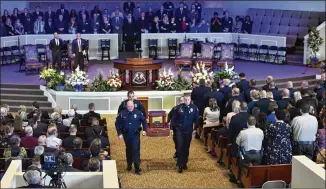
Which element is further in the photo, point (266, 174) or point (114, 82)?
point (114, 82)

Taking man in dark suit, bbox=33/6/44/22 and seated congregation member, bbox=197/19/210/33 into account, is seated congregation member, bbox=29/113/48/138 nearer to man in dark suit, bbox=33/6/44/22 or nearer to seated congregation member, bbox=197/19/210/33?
man in dark suit, bbox=33/6/44/22

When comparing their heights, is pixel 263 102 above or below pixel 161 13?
below

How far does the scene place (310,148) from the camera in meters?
10.6

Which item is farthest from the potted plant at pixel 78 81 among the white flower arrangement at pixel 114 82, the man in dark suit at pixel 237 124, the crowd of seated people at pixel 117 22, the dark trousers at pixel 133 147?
the crowd of seated people at pixel 117 22

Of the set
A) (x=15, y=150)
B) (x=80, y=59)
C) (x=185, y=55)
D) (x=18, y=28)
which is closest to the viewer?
(x=15, y=150)

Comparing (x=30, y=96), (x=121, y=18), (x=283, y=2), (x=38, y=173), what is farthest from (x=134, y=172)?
(x=283, y=2)

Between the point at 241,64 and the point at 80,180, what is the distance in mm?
15472

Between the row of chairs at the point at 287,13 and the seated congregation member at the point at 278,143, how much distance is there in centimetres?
1493

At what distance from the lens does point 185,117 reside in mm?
11484

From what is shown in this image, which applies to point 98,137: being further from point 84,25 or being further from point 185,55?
point 84,25

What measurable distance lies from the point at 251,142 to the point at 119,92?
725cm

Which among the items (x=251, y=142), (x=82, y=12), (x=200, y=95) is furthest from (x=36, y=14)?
(x=251, y=142)

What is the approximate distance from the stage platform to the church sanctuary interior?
4 cm

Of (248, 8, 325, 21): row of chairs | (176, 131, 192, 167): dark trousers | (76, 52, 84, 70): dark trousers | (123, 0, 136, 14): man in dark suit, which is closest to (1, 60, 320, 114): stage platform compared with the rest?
(76, 52, 84, 70): dark trousers
